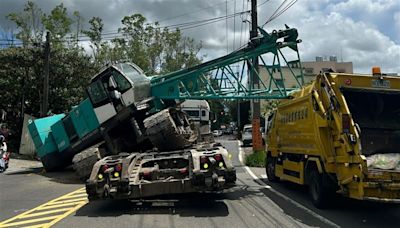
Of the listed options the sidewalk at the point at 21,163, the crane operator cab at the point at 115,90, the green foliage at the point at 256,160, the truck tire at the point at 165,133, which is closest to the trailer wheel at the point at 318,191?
the truck tire at the point at 165,133

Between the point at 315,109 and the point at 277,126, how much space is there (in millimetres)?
4081

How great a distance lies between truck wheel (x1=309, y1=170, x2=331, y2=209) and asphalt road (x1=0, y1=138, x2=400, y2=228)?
0.18m

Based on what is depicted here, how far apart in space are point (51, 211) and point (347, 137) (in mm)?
6518

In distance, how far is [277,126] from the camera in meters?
14.4

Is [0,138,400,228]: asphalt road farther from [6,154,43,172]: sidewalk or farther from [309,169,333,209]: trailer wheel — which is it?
[6,154,43,172]: sidewalk

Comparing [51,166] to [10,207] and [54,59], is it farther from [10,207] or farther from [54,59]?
[54,59]

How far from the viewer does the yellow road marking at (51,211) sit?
29.3 feet

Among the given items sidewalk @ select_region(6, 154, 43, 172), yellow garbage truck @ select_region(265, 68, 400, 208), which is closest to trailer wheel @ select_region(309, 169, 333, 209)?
yellow garbage truck @ select_region(265, 68, 400, 208)

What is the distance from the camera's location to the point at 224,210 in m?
10.0

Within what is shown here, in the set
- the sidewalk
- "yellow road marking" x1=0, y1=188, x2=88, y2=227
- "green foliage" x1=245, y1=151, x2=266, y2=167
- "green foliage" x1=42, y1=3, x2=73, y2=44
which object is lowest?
"yellow road marking" x1=0, y1=188, x2=88, y2=227

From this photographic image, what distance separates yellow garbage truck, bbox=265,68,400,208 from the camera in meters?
8.55

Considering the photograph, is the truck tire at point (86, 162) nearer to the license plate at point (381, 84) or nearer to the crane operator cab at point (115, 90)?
the crane operator cab at point (115, 90)

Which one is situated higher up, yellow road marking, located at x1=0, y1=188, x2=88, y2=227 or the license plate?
the license plate

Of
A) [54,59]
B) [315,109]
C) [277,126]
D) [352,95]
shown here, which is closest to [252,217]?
[315,109]
